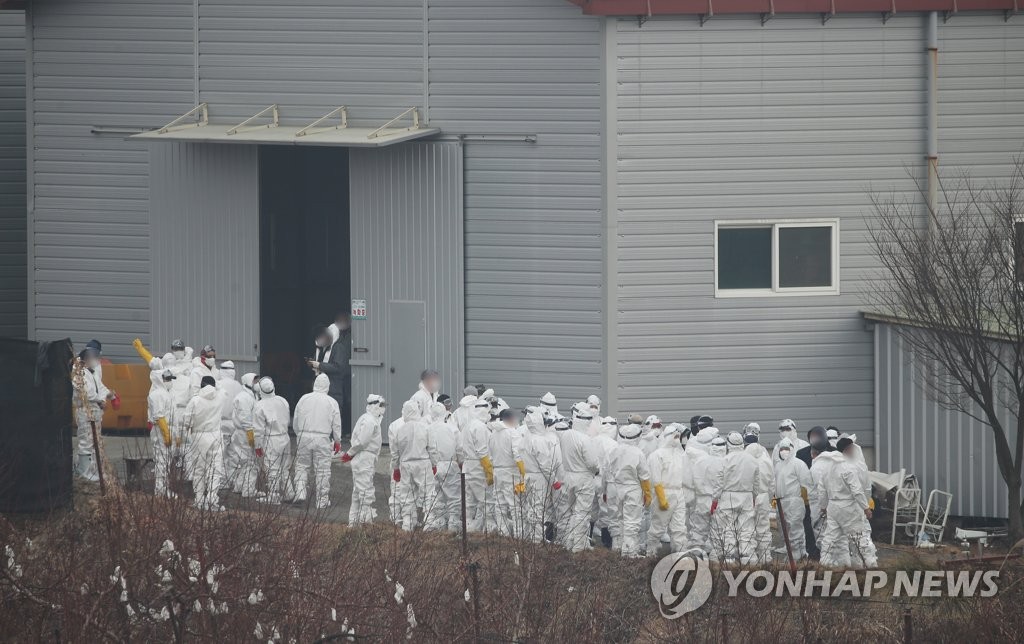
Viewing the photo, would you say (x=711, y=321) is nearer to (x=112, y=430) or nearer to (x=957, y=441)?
(x=957, y=441)

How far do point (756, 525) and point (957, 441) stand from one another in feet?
11.7

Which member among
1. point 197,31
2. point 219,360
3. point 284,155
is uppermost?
point 197,31

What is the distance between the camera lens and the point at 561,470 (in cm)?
1698

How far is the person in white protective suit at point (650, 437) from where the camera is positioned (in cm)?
1750

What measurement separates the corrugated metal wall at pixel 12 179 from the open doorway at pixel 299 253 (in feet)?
15.1

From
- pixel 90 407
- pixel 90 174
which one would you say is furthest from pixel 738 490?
pixel 90 174

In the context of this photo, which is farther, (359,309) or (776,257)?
(359,309)

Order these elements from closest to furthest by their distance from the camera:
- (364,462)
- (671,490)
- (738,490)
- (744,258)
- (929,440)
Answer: (738,490) < (671,490) < (364,462) < (929,440) < (744,258)

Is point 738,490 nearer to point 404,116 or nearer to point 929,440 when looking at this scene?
point 929,440

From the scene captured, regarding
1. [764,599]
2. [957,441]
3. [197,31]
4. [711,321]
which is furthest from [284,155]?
[764,599]

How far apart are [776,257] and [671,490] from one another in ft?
16.4

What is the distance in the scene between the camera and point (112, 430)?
21984 mm

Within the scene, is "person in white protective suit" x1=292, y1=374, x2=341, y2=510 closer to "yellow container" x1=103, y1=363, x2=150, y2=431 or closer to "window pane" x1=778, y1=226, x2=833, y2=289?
"yellow container" x1=103, y1=363, x2=150, y2=431

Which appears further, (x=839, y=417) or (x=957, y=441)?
(x=839, y=417)
